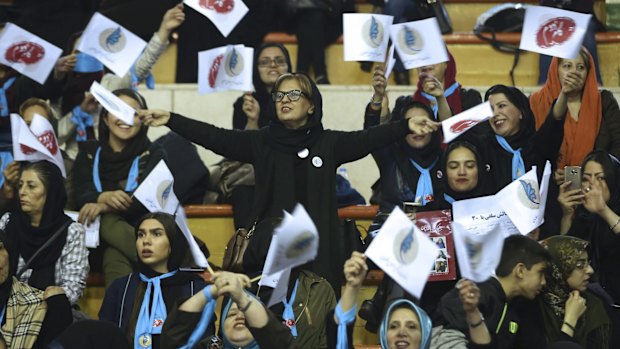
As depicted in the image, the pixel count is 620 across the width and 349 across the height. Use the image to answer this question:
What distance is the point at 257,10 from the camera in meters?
10.9

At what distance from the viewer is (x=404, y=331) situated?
21.6 ft

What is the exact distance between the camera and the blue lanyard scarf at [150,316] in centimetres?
734

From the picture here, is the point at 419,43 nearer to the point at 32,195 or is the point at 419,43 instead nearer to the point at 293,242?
the point at 32,195

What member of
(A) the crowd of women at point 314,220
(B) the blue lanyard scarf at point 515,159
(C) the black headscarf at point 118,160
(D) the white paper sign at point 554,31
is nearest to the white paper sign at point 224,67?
(A) the crowd of women at point 314,220

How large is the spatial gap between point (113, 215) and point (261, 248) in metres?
1.59

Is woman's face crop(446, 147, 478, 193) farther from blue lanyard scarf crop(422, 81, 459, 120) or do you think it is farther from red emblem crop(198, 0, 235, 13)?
red emblem crop(198, 0, 235, 13)

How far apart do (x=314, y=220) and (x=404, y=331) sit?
1.13 m

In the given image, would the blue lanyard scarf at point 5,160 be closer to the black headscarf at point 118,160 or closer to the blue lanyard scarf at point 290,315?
the black headscarf at point 118,160

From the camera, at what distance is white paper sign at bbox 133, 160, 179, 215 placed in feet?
26.6

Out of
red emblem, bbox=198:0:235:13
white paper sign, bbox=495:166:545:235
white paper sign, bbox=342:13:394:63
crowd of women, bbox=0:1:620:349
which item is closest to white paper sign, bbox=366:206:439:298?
crowd of women, bbox=0:1:620:349

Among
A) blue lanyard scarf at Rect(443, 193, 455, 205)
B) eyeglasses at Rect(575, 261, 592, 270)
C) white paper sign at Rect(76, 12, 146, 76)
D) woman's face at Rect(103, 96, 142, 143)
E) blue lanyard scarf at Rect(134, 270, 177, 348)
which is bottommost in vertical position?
blue lanyard scarf at Rect(134, 270, 177, 348)

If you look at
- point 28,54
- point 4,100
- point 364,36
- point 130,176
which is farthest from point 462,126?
point 4,100

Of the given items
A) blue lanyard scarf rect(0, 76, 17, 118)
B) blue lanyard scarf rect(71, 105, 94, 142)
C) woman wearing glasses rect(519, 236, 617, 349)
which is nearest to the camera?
woman wearing glasses rect(519, 236, 617, 349)

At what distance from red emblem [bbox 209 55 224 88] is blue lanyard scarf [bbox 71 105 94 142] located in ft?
4.19
